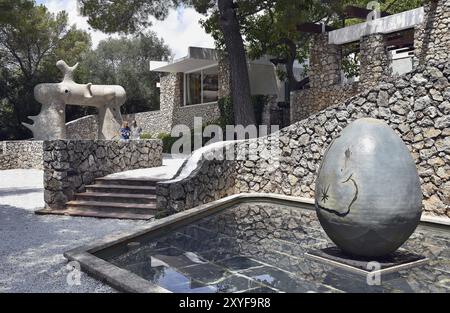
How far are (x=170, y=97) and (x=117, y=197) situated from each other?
52.7ft

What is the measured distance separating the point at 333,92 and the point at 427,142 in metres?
9.32

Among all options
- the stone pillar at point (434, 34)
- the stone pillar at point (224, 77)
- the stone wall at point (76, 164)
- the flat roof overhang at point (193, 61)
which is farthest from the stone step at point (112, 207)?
the flat roof overhang at point (193, 61)

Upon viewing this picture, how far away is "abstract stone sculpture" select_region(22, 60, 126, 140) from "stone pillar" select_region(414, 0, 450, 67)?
12.1m

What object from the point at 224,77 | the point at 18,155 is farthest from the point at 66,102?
the point at 224,77

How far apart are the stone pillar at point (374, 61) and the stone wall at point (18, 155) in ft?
45.0

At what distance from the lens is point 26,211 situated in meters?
9.62

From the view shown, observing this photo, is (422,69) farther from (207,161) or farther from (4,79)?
(4,79)

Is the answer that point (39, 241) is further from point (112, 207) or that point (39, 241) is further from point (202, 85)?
point (202, 85)

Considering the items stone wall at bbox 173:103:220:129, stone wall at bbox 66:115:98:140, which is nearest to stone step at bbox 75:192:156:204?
stone wall at bbox 173:103:220:129

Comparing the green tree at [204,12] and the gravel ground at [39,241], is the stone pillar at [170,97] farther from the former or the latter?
Result: the gravel ground at [39,241]

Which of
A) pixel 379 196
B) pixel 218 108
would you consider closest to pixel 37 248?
pixel 379 196

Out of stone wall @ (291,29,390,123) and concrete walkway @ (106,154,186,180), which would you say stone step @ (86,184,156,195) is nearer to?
concrete walkway @ (106,154,186,180)

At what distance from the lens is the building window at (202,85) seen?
23828mm
